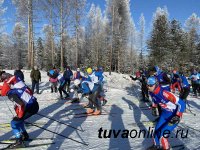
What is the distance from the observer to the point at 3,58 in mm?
57031

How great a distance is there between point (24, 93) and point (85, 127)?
3138mm

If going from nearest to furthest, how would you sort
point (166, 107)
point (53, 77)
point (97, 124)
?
point (166, 107), point (97, 124), point (53, 77)

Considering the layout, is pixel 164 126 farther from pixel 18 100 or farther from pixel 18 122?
pixel 18 122

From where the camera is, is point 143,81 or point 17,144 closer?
point 17,144

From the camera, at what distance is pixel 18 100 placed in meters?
6.62

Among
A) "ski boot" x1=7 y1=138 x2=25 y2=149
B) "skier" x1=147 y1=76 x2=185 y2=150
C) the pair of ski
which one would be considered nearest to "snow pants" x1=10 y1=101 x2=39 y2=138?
"ski boot" x1=7 y1=138 x2=25 y2=149

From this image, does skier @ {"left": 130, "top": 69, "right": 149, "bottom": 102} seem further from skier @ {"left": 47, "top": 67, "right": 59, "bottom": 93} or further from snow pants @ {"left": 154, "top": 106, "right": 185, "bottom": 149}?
snow pants @ {"left": 154, "top": 106, "right": 185, "bottom": 149}

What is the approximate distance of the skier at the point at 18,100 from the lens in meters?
6.66

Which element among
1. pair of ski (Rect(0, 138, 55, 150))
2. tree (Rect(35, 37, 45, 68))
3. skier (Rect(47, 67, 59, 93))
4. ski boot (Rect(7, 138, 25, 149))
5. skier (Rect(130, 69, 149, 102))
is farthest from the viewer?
tree (Rect(35, 37, 45, 68))

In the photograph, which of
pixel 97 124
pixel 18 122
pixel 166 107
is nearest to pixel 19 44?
pixel 97 124

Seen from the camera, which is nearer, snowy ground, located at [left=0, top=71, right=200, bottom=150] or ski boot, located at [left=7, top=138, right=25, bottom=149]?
ski boot, located at [left=7, top=138, right=25, bottom=149]

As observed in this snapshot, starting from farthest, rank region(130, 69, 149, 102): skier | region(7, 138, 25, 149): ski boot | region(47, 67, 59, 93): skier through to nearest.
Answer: region(47, 67, 59, 93): skier, region(130, 69, 149, 102): skier, region(7, 138, 25, 149): ski boot

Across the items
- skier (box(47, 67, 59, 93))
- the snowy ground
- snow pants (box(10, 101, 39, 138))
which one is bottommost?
the snowy ground

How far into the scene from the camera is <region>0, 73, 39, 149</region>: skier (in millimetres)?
6660
